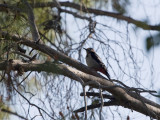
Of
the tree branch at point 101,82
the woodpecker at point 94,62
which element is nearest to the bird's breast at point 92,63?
the woodpecker at point 94,62

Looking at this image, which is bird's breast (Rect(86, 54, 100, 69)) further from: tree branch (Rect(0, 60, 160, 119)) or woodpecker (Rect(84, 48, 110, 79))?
tree branch (Rect(0, 60, 160, 119))

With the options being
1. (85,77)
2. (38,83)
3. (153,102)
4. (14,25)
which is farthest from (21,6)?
(153,102)

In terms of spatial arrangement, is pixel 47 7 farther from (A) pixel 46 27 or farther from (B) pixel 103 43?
(B) pixel 103 43

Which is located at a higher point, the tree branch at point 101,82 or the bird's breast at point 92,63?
the bird's breast at point 92,63

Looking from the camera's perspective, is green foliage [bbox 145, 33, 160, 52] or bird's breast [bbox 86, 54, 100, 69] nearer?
green foliage [bbox 145, 33, 160, 52]

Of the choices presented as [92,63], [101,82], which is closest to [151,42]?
[101,82]

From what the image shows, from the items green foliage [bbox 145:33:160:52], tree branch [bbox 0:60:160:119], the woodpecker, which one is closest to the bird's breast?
the woodpecker

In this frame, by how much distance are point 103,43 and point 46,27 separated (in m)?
1.13

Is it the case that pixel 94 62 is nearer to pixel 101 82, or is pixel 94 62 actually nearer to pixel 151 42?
pixel 101 82

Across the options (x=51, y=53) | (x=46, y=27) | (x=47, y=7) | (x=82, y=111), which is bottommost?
(x=82, y=111)

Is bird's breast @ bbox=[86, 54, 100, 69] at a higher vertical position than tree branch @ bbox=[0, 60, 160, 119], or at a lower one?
higher

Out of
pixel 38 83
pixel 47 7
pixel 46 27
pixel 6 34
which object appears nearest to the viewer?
pixel 6 34

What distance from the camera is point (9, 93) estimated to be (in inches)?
117

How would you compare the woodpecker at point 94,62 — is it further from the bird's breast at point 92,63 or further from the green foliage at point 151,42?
the green foliage at point 151,42
